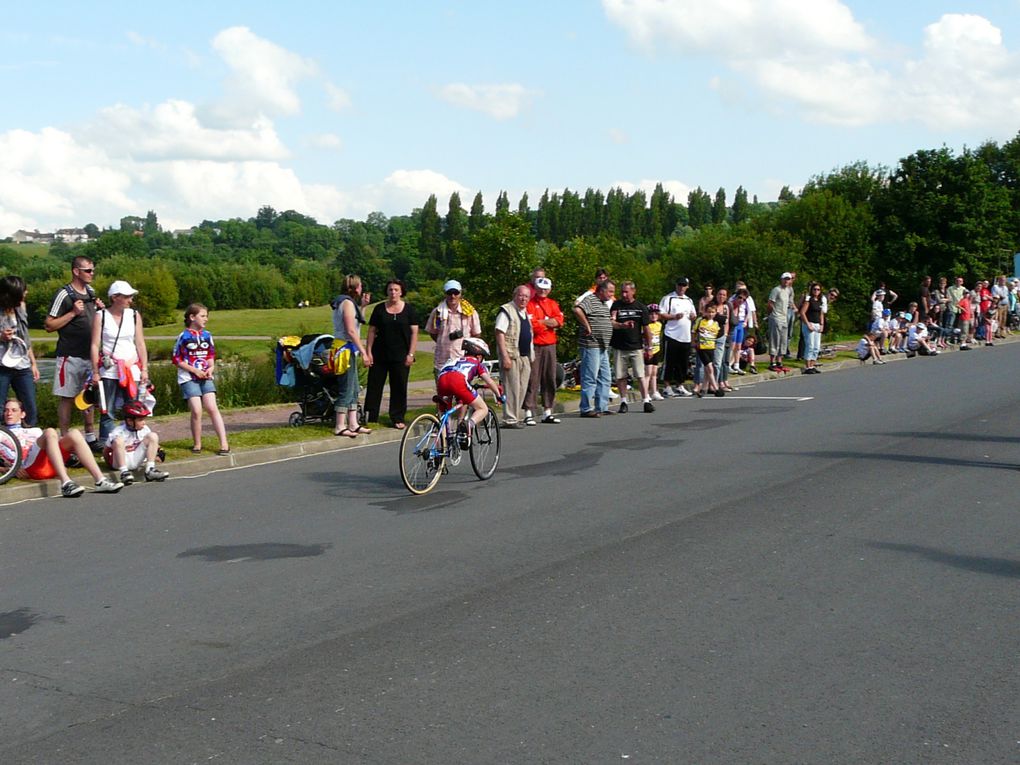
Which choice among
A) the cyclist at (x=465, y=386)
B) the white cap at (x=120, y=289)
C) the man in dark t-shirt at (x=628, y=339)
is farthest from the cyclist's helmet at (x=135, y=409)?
the man in dark t-shirt at (x=628, y=339)

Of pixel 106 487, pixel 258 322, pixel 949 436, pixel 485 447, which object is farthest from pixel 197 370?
pixel 258 322

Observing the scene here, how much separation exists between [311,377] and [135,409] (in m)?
3.94

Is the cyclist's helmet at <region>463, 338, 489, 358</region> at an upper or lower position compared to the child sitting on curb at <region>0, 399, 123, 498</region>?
upper

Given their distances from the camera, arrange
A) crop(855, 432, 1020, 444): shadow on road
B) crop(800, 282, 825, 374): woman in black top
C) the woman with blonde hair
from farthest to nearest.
Answer: crop(800, 282, 825, 374): woman in black top
the woman with blonde hair
crop(855, 432, 1020, 444): shadow on road

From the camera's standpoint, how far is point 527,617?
21.7 feet

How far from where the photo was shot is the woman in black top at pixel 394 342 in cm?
1531

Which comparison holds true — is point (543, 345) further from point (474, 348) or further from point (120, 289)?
point (120, 289)

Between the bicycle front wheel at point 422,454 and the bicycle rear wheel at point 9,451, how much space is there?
3.65 meters

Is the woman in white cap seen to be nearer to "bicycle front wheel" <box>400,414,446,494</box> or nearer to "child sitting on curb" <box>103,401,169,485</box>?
"child sitting on curb" <box>103,401,169,485</box>

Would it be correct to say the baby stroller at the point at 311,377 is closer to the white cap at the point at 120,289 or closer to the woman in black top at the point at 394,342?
the woman in black top at the point at 394,342

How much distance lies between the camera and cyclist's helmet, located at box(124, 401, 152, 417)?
11.7 m

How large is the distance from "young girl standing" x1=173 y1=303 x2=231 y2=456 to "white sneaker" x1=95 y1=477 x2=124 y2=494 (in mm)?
1815

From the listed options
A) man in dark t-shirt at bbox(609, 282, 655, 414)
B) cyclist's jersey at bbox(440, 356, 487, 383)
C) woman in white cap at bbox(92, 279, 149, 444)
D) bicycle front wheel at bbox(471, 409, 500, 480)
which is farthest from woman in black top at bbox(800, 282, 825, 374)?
woman in white cap at bbox(92, 279, 149, 444)

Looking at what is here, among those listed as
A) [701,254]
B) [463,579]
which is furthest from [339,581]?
[701,254]
